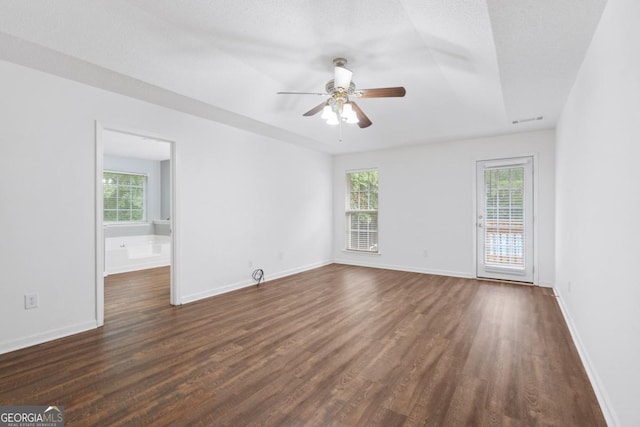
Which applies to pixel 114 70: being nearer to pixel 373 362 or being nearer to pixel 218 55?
pixel 218 55

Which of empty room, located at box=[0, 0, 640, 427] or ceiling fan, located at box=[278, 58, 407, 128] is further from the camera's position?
ceiling fan, located at box=[278, 58, 407, 128]

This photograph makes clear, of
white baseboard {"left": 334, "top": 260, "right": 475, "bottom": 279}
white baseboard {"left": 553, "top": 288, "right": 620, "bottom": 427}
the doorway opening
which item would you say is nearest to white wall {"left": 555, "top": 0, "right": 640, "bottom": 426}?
white baseboard {"left": 553, "top": 288, "right": 620, "bottom": 427}

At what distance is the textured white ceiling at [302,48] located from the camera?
1.92m

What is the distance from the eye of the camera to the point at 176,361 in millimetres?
2297

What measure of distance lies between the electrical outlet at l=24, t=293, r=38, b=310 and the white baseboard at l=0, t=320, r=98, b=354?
0.26m

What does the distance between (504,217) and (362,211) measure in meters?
2.60

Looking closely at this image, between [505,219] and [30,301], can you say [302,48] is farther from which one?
[505,219]

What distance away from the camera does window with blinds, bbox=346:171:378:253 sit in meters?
6.19

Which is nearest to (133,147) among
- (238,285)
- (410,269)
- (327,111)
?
(238,285)

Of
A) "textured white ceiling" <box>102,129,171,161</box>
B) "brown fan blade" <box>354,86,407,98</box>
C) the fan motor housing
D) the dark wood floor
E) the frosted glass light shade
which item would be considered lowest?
the dark wood floor

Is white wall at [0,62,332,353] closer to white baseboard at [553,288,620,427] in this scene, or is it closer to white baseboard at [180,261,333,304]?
white baseboard at [180,261,333,304]

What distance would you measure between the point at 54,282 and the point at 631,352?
4.09m

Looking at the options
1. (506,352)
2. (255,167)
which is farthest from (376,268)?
(506,352)

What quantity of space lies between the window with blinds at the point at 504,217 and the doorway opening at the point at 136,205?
5746mm
